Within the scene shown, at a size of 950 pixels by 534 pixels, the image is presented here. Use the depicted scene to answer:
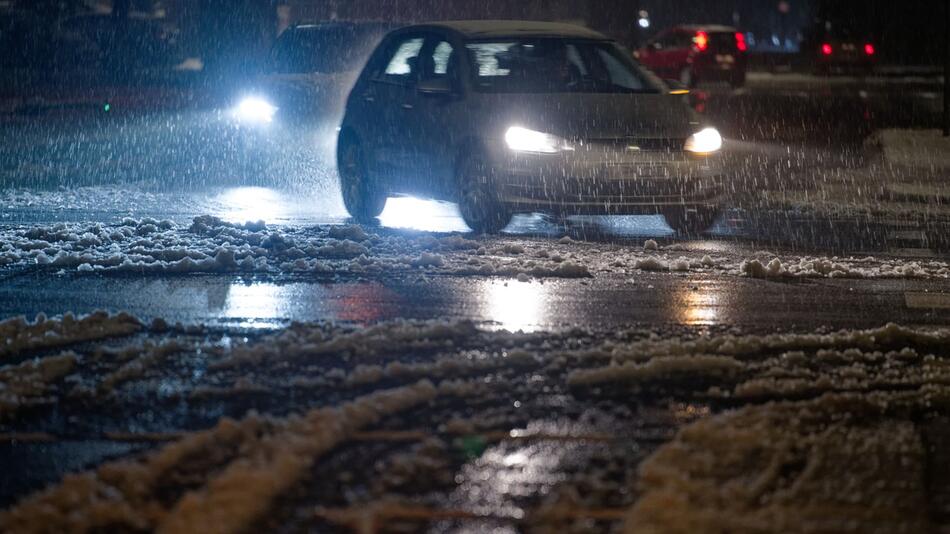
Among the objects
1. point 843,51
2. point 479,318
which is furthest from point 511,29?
point 843,51

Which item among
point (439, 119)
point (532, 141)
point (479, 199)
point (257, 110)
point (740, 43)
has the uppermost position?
Result: point (740, 43)

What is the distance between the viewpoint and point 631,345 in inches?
279

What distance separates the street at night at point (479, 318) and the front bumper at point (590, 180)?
2 cm

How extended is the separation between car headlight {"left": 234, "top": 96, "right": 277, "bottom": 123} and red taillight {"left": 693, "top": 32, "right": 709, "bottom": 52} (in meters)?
23.3

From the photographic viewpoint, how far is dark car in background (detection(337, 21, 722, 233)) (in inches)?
434

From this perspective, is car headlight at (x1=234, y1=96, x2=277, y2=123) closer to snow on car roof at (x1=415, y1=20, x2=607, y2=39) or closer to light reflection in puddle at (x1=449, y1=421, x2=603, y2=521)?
snow on car roof at (x1=415, y1=20, x2=607, y2=39)

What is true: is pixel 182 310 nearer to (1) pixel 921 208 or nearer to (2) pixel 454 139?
(2) pixel 454 139

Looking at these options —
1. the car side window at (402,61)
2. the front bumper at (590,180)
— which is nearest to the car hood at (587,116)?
the front bumper at (590,180)

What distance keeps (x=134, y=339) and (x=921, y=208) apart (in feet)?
28.1

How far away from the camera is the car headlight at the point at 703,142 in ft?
37.1

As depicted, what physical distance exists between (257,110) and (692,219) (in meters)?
8.59

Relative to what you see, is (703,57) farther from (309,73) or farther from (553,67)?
(553,67)

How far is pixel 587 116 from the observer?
440 inches

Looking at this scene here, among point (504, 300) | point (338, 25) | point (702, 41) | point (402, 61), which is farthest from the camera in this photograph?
point (702, 41)
